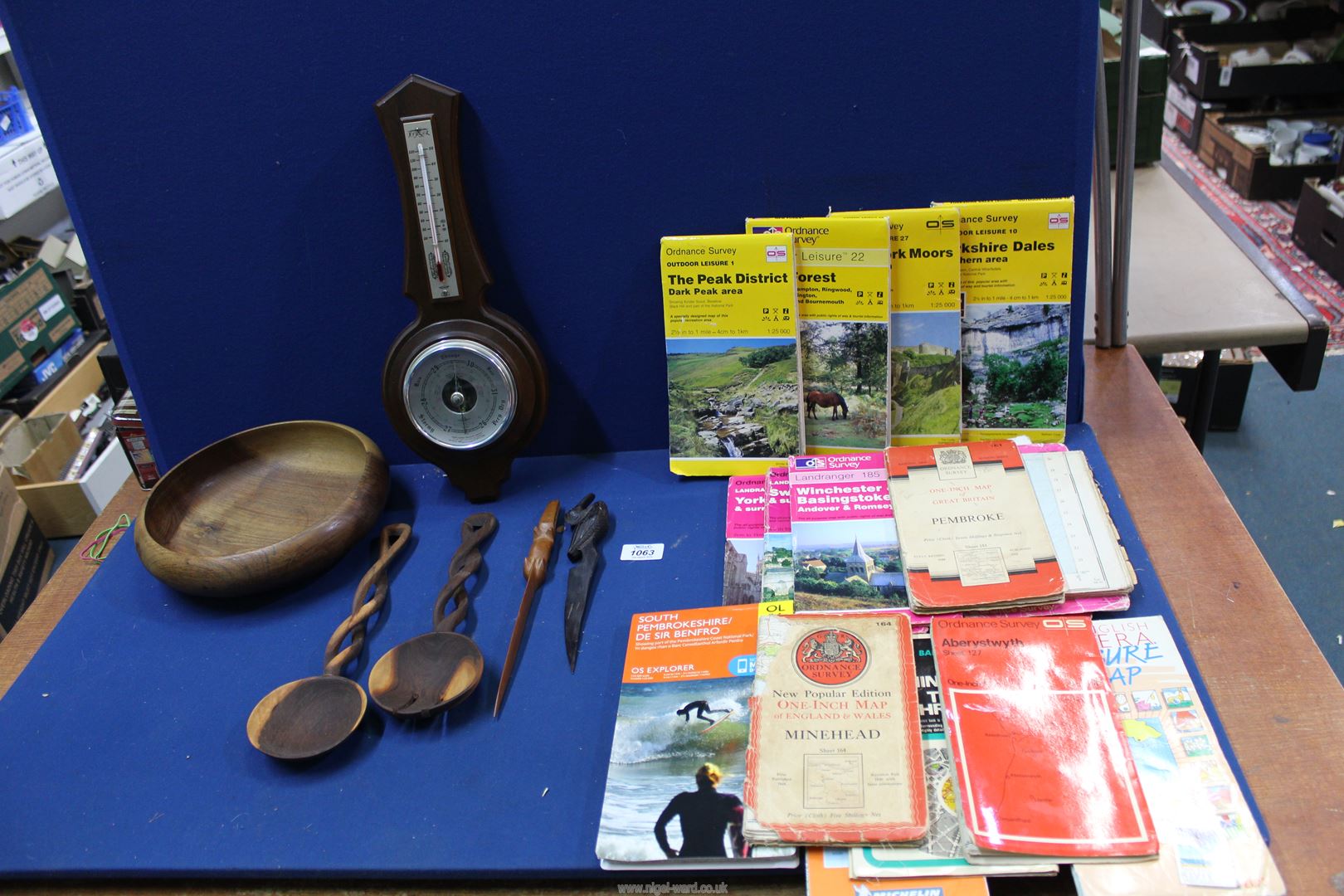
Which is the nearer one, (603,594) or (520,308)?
(603,594)

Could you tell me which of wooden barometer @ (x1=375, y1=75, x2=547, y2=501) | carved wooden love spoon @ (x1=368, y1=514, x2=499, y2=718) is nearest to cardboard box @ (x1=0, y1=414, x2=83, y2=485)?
wooden barometer @ (x1=375, y1=75, x2=547, y2=501)

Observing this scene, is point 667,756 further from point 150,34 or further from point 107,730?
point 150,34

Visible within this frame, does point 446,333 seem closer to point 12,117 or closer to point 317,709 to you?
point 317,709

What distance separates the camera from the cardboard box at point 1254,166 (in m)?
2.82

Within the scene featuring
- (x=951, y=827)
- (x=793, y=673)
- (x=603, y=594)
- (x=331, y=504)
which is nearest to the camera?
(x=951, y=827)

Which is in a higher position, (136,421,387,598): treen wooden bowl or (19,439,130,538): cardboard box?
(136,421,387,598): treen wooden bowl

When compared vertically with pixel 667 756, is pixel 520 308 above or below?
above

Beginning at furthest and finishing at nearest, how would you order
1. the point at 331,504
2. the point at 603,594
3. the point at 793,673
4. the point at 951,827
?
1. the point at 331,504
2. the point at 603,594
3. the point at 793,673
4. the point at 951,827

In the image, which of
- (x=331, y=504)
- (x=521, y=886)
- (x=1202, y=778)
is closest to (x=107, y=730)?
(x=331, y=504)

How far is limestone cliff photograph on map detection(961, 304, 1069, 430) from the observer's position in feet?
3.51

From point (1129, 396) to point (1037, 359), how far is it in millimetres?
225

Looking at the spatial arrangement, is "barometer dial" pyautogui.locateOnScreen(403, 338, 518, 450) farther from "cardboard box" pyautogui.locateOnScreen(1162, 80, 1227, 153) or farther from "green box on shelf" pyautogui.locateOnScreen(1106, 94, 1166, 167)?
"cardboard box" pyautogui.locateOnScreen(1162, 80, 1227, 153)

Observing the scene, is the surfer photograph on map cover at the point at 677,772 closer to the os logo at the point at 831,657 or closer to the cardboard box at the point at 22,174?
the os logo at the point at 831,657

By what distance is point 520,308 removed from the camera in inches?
45.4
